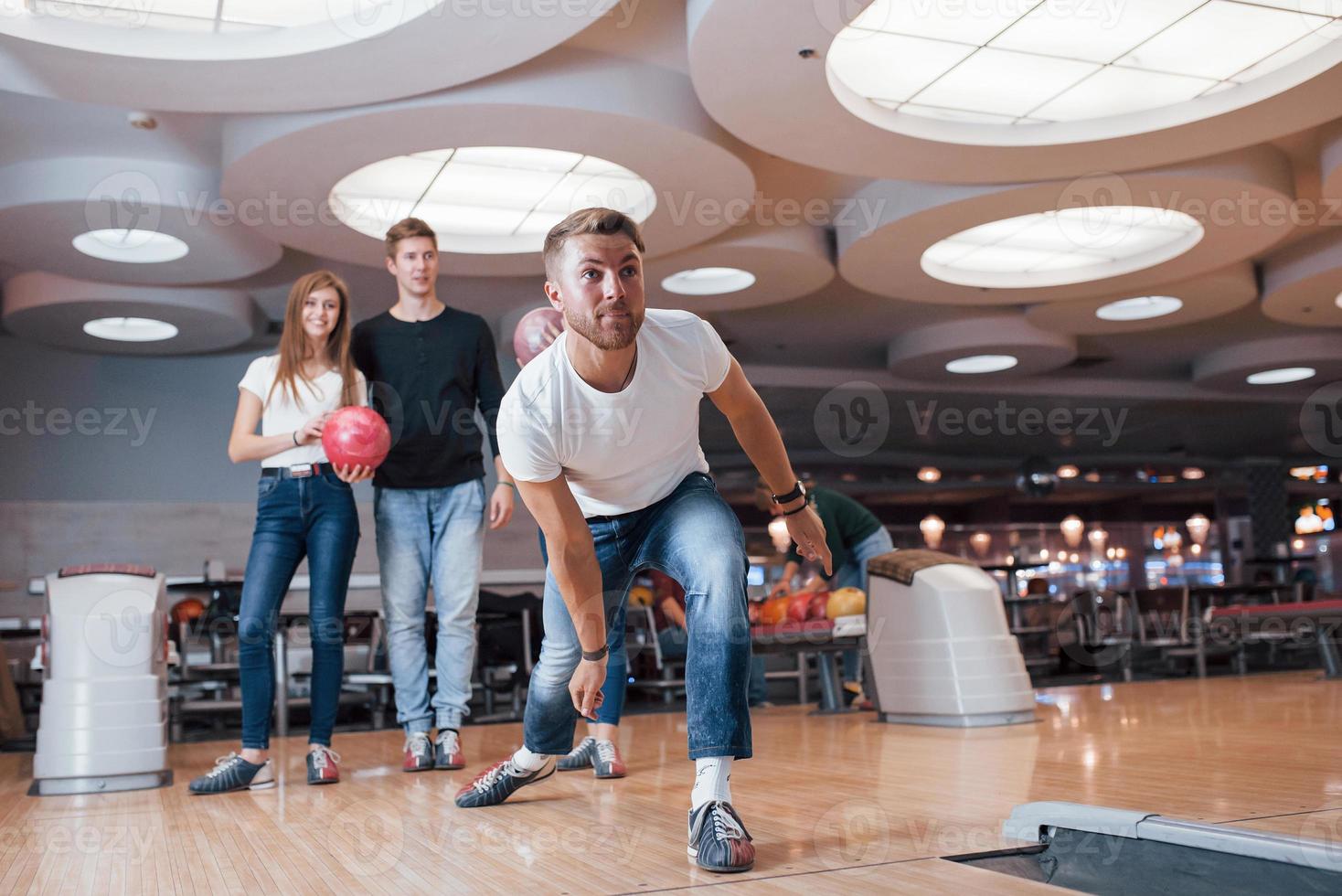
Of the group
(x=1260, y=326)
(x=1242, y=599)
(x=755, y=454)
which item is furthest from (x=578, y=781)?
(x=1242, y=599)

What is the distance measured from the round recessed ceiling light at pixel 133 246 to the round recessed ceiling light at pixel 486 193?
51.3 inches

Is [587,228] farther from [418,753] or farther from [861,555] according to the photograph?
[861,555]

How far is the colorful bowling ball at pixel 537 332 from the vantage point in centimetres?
291

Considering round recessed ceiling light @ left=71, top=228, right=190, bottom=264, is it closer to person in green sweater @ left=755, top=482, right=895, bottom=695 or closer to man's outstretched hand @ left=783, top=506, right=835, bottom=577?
person in green sweater @ left=755, top=482, right=895, bottom=695

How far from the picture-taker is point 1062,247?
833 cm

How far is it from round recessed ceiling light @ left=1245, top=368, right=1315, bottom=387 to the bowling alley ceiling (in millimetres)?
2082

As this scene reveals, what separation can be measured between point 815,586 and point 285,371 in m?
3.33

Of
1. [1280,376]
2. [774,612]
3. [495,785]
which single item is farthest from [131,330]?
[1280,376]

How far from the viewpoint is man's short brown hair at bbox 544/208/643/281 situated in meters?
1.87

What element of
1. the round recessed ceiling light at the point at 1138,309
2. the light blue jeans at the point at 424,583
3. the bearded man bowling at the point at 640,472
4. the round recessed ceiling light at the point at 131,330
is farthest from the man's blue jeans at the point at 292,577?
the round recessed ceiling light at the point at 1138,309

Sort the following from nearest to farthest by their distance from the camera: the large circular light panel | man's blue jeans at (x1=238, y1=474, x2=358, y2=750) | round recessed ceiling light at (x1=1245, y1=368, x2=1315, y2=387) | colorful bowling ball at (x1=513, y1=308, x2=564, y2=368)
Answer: colorful bowling ball at (x1=513, y1=308, x2=564, y2=368)
man's blue jeans at (x1=238, y1=474, x2=358, y2=750)
the large circular light panel
round recessed ceiling light at (x1=1245, y1=368, x2=1315, y2=387)

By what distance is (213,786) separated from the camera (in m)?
2.94

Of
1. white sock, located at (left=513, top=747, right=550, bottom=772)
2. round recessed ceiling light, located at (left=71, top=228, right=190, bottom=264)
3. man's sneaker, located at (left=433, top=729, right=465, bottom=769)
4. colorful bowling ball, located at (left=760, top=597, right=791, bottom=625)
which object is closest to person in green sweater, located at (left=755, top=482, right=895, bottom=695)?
colorful bowling ball, located at (left=760, top=597, right=791, bottom=625)

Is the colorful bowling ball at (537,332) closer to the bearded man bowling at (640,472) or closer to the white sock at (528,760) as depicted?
the bearded man bowling at (640,472)
